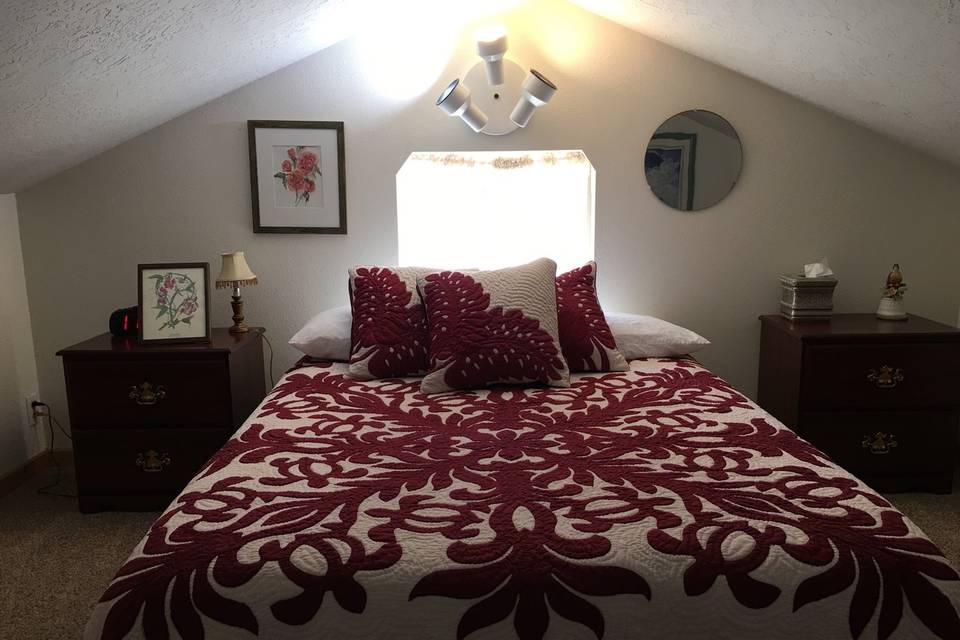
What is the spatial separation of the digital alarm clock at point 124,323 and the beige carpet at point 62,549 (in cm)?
63

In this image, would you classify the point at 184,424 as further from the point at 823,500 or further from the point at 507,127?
the point at 823,500

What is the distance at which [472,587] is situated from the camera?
1203mm

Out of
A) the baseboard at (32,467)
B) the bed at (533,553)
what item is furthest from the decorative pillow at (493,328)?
the baseboard at (32,467)

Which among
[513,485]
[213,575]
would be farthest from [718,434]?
[213,575]

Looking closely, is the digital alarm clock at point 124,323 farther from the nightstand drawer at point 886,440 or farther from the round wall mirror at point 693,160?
the nightstand drawer at point 886,440

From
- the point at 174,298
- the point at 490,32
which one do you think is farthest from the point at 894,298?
the point at 174,298

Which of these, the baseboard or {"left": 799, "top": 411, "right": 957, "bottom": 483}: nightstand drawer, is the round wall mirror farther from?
the baseboard

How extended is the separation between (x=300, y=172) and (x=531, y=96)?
0.94 meters

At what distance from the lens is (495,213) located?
3.12 meters

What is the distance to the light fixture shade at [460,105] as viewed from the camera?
106 inches

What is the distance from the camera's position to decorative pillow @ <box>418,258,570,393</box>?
2225 millimetres

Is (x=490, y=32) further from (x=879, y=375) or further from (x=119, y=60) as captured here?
(x=879, y=375)

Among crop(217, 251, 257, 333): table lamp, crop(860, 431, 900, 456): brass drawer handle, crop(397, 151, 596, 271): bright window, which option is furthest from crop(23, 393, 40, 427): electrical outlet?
crop(860, 431, 900, 456): brass drawer handle

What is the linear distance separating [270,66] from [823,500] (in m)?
2.36
